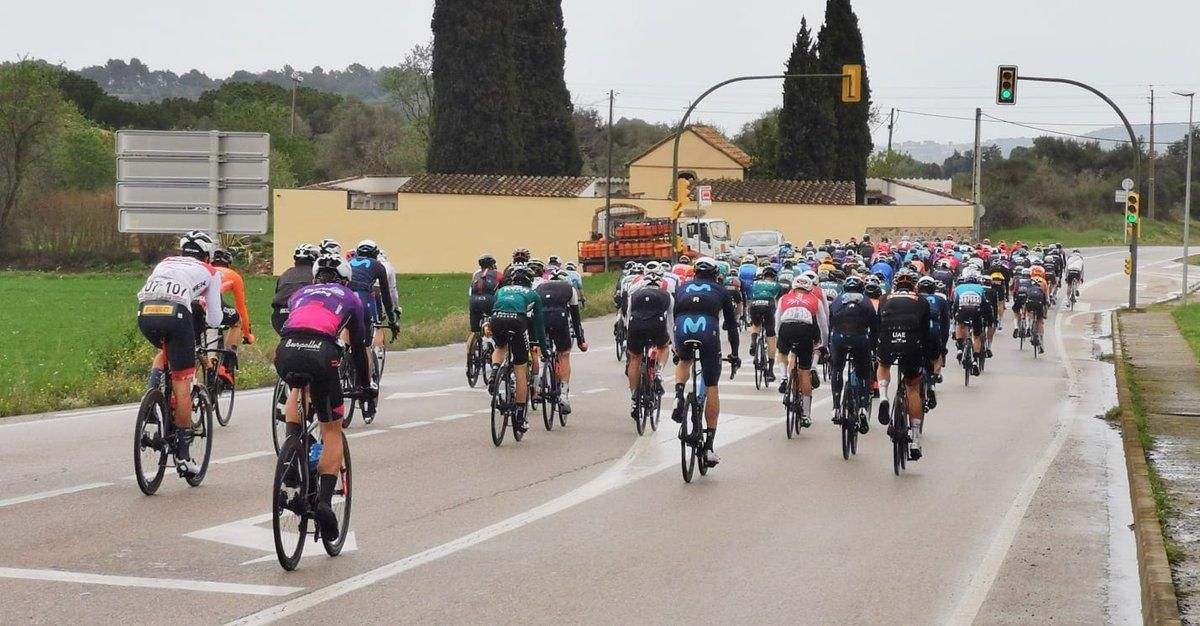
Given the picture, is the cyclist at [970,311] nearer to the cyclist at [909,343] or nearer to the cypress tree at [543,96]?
the cyclist at [909,343]

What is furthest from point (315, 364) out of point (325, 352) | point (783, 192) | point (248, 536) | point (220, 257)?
point (783, 192)

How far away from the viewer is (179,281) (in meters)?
11.3

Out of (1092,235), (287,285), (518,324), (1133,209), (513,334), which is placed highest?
(1133,209)

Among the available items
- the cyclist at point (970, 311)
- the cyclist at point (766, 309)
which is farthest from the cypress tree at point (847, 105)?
the cyclist at point (766, 309)

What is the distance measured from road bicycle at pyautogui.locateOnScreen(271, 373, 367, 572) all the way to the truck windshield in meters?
50.1

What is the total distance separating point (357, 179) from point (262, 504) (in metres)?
64.9

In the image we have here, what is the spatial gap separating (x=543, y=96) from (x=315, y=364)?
232ft

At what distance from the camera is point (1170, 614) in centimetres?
795

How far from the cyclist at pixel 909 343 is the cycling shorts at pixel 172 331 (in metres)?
6.31

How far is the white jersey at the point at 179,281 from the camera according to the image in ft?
36.6

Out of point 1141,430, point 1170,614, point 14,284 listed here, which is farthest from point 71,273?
point 1170,614

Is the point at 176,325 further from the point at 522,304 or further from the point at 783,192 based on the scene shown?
the point at 783,192

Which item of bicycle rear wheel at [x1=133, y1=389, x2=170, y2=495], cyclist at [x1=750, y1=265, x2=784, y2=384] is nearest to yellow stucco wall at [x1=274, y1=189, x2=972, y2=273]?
cyclist at [x1=750, y1=265, x2=784, y2=384]

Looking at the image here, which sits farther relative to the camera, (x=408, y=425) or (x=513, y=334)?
(x=408, y=425)
